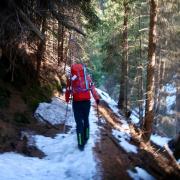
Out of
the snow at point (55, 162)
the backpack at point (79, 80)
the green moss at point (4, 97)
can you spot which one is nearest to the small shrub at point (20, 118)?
the green moss at point (4, 97)

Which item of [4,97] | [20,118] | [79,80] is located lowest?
[20,118]

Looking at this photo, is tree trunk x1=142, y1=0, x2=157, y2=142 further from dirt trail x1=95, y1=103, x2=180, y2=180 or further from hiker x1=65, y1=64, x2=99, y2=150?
hiker x1=65, y1=64, x2=99, y2=150

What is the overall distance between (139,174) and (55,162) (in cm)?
194

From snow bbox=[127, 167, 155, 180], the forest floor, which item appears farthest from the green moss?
snow bbox=[127, 167, 155, 180]

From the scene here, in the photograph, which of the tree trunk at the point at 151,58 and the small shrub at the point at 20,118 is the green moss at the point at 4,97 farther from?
the tree trunk at the point at 151,58

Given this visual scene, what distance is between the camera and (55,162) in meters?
8.95

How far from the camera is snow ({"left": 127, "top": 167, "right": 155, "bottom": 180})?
29.0ft

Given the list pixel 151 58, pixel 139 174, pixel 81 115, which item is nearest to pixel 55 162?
pixel 81 115

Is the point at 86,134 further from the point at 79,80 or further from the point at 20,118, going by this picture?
the point at 20,118

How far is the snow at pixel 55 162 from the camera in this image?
8008 mm

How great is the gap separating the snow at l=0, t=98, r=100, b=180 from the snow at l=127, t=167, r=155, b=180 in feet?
3.07

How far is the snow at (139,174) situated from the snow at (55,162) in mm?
936

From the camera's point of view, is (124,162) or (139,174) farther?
(124,162)

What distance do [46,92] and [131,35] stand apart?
35.2 ft
